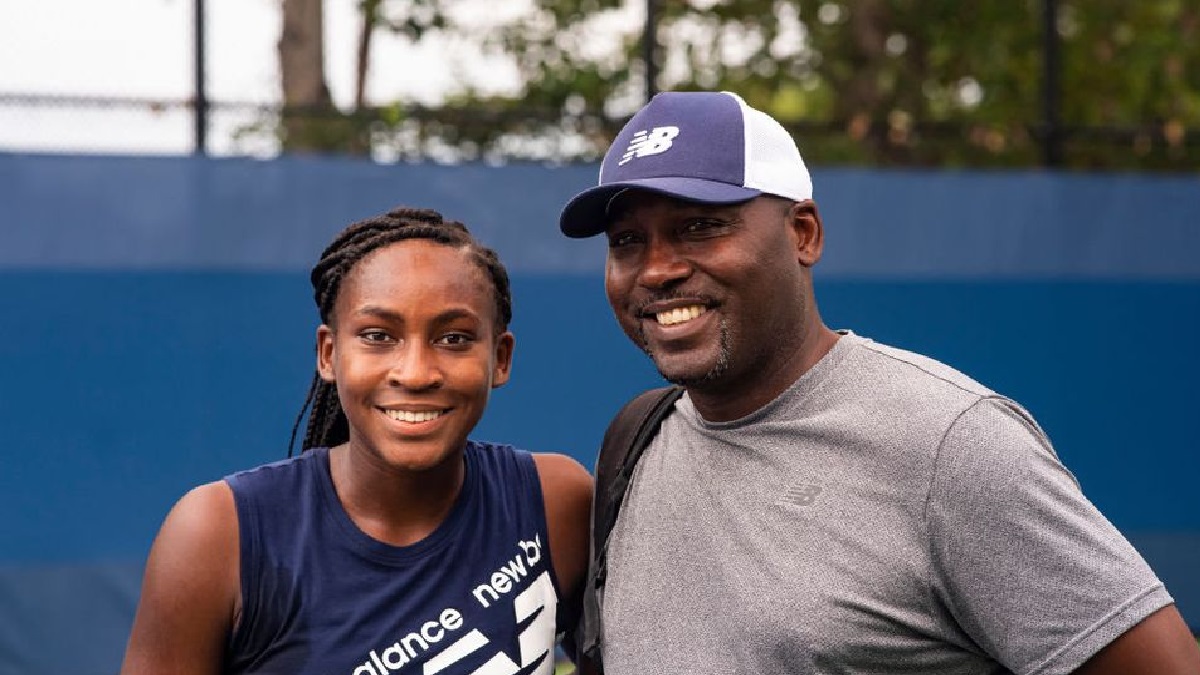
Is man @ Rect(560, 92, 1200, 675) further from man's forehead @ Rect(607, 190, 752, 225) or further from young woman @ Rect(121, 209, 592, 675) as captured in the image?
young woman @ Rect(121, 209, 592, 675)

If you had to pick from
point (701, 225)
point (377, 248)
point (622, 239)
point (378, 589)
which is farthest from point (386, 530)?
point (701, 225)

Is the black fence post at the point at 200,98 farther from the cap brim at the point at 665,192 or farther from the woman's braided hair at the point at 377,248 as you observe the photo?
the cap brim at the point at 665,192

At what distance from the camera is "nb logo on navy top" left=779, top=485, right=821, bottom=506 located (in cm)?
246

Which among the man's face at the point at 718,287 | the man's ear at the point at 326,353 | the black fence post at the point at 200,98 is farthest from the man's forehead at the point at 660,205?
the black fence post at the point at 200,98

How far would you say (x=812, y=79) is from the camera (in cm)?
989

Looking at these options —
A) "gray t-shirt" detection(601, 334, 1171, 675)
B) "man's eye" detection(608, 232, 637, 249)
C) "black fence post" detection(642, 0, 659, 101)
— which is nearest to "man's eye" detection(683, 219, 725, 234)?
"man's eye" detection(608, 232, 637, 249)

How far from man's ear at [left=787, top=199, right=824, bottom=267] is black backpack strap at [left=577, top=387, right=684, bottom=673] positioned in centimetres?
42

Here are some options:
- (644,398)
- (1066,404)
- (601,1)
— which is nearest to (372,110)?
(601,1)

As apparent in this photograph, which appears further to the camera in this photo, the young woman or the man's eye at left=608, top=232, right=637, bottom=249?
the man's eye at left=608, top=232, right=637, bottom=249

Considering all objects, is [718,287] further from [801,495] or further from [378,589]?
[378,589]

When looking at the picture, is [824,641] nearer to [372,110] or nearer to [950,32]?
[372,110]

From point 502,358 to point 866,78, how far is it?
7387 millimetres

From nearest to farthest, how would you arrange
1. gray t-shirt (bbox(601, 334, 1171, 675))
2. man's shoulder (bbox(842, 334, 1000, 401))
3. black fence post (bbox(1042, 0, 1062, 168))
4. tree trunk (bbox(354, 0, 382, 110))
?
1. gray t-shirt (bbox(601, 334, 1171, 675))
2. man's shoulder (bbox(842, 334, 1000, 401))
3. tree trunk (bbox(354, 0, 382, 110))
4. black fence post (bbox(1042, 0, 1062, 168))

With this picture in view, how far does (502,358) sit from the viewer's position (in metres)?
2.87
